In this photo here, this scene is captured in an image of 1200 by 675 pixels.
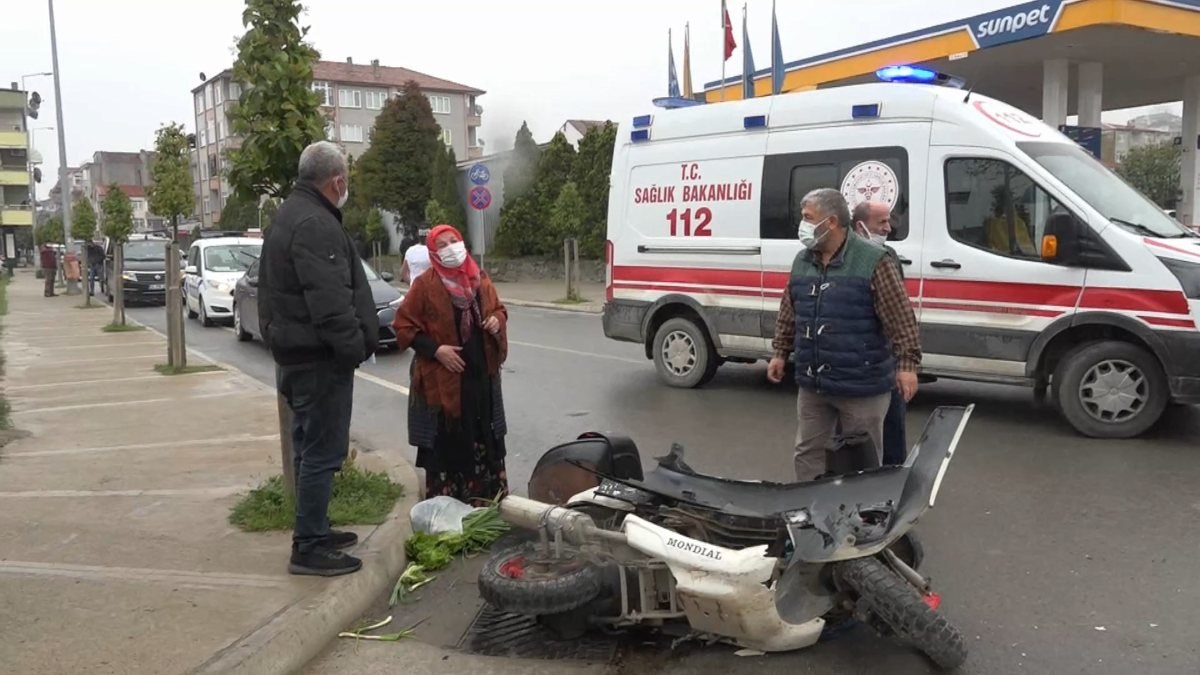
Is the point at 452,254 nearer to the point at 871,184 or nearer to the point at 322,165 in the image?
the point at 322,165

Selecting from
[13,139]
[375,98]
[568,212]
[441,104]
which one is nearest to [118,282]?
[568,212]

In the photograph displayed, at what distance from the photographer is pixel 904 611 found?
131 inches

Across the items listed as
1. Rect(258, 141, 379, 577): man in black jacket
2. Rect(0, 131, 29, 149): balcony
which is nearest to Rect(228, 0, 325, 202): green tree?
Rect(258, 141, 379, 577): man in black jacket

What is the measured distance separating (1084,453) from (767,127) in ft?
12.7

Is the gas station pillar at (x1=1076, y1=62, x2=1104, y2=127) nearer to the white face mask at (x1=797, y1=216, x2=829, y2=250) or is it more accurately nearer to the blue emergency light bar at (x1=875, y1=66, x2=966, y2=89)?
the blue emergency light bar at (x1=875, y1=66, x2=966, y2=89)

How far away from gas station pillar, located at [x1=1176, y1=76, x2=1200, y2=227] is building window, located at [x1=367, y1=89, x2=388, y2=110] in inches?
2379

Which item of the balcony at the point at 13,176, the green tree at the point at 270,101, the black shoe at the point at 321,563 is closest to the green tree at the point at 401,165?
the green tree at the point at 270,101

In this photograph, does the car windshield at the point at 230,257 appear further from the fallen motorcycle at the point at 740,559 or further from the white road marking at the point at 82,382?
the fallen motorcycle at the point at 740,559

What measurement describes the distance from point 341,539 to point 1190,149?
22.1 meters

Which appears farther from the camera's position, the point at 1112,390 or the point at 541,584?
the point at 1112,390

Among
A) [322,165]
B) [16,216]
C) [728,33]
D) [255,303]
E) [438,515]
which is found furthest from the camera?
[16,216]

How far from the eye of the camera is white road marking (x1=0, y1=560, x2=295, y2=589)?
Answer: 14.0 ft

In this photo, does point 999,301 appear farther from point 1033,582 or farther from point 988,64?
point 988,64

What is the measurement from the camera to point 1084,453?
659cm
